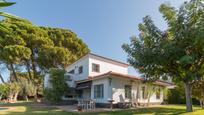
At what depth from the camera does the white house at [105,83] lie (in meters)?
22.0

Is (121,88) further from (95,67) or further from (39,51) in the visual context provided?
(39,51)

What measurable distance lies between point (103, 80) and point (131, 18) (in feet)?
24.0

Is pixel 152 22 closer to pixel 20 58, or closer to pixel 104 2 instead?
pixel 104 2

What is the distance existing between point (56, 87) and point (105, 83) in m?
7.31

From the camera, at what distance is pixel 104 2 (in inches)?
877

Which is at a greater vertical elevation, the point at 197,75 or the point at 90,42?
the point at 90,42

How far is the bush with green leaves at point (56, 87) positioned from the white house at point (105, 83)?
1785 millimetres

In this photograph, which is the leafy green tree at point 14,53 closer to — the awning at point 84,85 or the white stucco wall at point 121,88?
the awning at point 84,85

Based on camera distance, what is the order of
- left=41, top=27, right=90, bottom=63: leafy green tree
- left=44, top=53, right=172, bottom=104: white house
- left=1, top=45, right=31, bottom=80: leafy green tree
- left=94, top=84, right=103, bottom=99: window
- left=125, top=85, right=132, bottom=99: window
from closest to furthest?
left=44, top=53, right=172, bottom=104: white house < left=94, top=84, right=103, bottom=99: window < left=125, top=85, right=132, bottom=99: window < left=1, top=45, right=31, bottom=80: leafy green tree < left=41, top=27, right=90, bottom=63: leafy green tree

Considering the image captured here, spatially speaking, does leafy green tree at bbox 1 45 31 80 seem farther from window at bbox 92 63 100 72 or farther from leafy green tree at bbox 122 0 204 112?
leafy green tree at bbox 122 0 204 112

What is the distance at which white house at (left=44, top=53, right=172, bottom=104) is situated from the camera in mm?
22016

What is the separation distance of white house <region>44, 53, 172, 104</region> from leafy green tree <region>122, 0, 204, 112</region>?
4.16 m

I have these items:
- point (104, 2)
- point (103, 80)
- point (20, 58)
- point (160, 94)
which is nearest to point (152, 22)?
point (104, 2)

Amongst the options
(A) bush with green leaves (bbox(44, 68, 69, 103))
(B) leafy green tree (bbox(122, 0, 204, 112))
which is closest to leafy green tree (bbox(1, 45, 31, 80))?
(A) bush with green leaves (bbox(44, 68, 69, 103))
